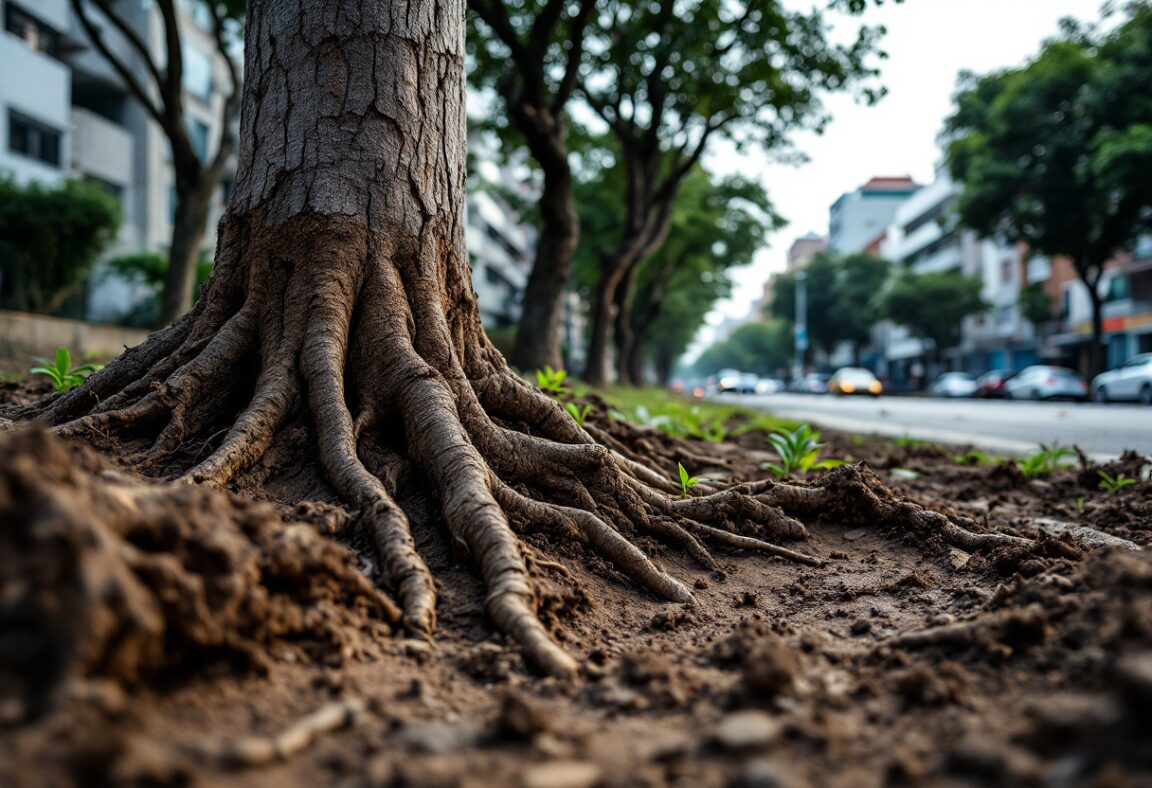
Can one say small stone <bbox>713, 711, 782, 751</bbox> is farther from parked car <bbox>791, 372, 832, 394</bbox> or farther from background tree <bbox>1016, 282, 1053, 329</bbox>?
parked car <bbox>791, 372, 832, 394</bbox>

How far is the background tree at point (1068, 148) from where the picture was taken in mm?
25062

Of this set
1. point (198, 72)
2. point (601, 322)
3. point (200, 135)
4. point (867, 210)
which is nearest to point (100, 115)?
point (200, 135)

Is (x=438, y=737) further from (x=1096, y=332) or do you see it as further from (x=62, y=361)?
(x=1096, y=332)

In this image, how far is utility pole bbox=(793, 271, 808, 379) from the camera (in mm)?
61969

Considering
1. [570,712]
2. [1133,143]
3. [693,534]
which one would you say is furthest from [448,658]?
[1133,143]

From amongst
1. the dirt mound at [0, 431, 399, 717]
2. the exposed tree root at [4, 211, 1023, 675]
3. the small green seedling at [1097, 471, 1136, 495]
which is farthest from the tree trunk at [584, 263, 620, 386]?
the dirt mound at [0, 431, 399, 717]

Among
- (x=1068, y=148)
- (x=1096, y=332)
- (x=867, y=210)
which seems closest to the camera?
(x=1068, y=148)

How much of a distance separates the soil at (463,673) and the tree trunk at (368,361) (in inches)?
14.8

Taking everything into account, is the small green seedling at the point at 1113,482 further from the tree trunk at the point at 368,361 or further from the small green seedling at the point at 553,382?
the small green seedling at the point at 553,382

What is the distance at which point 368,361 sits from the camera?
11.1 ft

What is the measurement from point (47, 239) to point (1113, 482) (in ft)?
50.8

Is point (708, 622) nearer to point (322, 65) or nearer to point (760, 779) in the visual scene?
point (760, 779)

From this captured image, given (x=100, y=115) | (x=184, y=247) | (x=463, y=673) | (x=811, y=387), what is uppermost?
(x=100, y=115)

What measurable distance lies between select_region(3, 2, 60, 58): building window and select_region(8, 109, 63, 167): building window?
208cm
